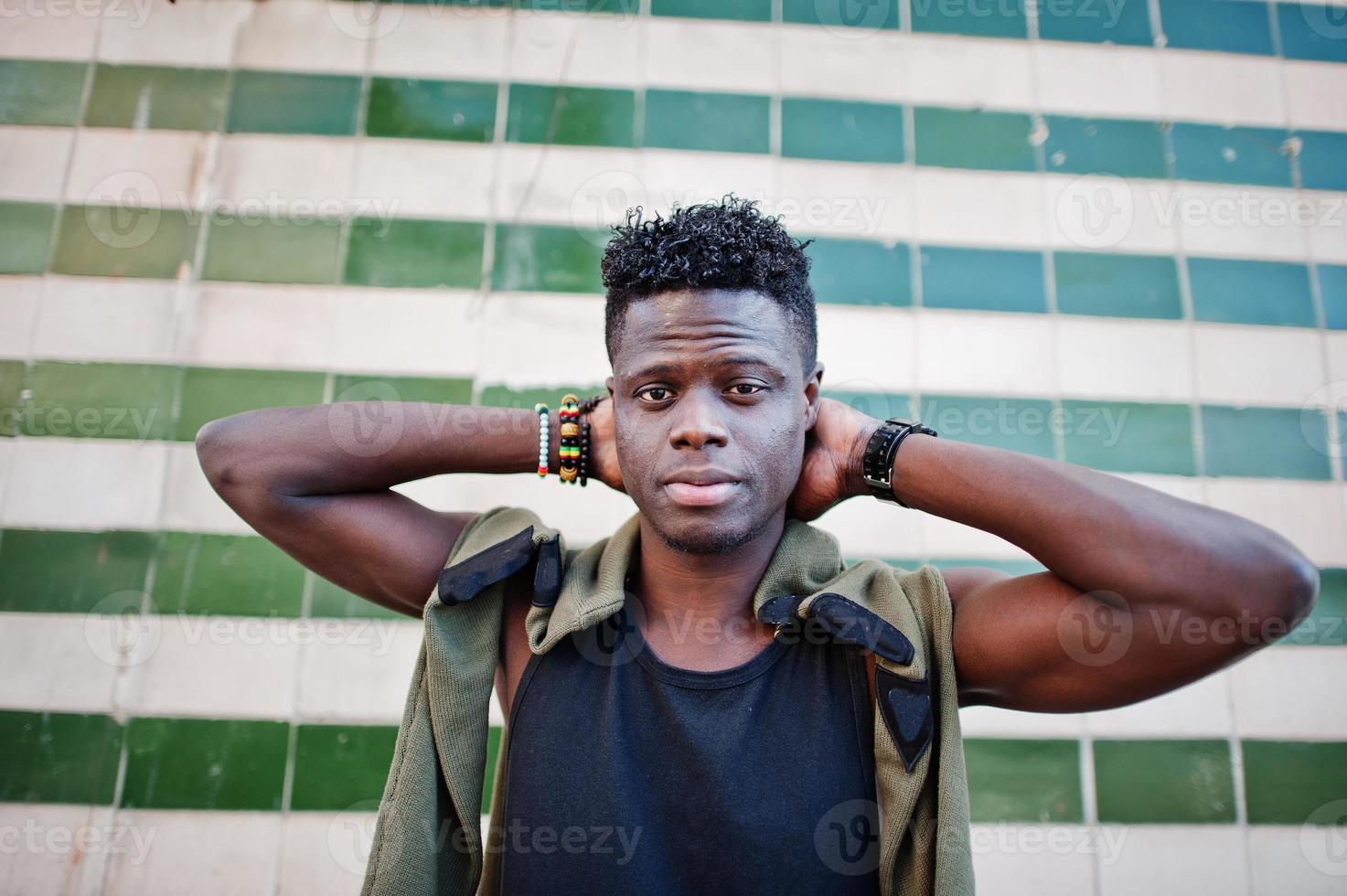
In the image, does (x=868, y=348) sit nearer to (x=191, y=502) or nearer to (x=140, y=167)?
(x=191, y=502)

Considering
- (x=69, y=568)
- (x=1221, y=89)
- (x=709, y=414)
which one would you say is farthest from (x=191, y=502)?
(x=1221, y=89)

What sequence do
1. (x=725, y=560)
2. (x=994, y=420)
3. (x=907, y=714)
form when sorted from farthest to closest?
(x=994, y=420)
(x=725, y=560)
(x=907, y=714)

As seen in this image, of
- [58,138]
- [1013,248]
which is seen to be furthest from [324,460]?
[1013,248]

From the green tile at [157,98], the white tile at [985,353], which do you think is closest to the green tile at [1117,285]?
the white tile at [985,353]

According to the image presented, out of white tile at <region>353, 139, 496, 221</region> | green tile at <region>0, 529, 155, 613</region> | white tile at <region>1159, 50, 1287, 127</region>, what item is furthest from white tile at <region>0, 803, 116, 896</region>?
white tile at <region>1159, 50, 1287, 127</region>

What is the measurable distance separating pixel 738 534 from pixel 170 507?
174 centimetres

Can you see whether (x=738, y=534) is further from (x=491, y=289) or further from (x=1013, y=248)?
(x=1013, y=248)

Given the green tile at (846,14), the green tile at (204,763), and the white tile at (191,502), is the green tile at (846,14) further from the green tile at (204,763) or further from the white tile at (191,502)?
the green tile at (204,763)

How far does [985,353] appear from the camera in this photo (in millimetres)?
2340

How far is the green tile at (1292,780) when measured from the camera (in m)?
2.17

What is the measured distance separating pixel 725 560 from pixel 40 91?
2.56 metres

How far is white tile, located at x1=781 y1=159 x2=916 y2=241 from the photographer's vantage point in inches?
93.3

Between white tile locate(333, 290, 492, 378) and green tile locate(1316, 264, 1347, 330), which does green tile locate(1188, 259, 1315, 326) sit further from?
white tile locate(333, 290, 492, 378)

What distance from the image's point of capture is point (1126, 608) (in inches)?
47.6
